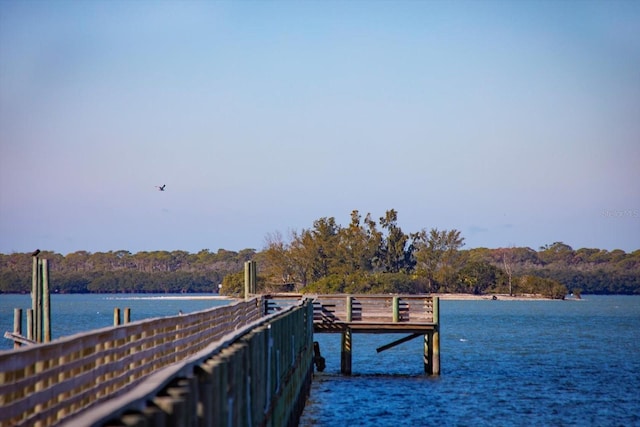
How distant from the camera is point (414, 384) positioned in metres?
36.2

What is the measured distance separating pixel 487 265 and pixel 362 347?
4838 inches

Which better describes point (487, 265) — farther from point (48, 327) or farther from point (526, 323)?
point (48, 327)

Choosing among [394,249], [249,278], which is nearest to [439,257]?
[394,249]

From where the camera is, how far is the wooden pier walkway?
6.55m

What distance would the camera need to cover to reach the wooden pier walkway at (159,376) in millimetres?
6547

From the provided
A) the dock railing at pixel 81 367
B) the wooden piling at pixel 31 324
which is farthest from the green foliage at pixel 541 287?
the dock railing at pixel 81 367

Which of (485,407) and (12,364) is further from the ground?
(12,364)

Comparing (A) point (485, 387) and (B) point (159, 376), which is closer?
(B) point (159, 376)

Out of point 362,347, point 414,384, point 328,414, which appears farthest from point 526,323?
point 328,414

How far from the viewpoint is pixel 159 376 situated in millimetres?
6777

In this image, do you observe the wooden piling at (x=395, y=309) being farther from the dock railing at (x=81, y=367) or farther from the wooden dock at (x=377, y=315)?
the dock railing at (x=81, y=367)

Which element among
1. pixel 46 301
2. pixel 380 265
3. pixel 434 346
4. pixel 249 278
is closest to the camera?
pixel 46 301

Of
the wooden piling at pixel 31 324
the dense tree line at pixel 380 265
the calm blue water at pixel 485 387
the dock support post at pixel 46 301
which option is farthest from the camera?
the dense tree line at pixel 380 265

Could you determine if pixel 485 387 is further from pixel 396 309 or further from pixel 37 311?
pixel 37 311
